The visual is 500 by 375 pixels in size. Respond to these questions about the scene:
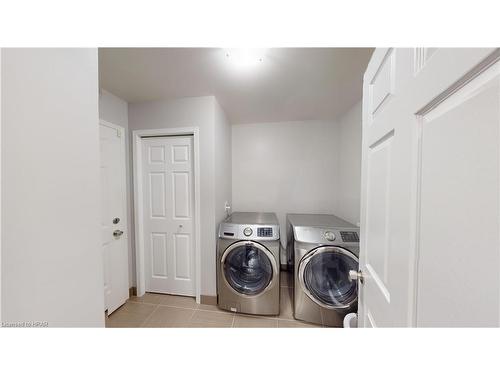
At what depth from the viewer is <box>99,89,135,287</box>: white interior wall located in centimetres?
163

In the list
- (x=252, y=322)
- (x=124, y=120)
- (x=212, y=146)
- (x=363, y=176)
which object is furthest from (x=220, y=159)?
(x=252, y=322)

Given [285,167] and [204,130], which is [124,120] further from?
[285,167]

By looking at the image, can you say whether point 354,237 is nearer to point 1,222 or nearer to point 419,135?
point 419,135

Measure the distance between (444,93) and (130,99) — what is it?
7.67ft

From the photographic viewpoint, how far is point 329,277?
1579mm

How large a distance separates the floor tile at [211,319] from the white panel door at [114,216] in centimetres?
87

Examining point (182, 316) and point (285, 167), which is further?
point (285, 167)

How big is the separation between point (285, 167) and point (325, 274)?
1.45 m

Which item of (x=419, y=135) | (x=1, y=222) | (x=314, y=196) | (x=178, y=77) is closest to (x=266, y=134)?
(x=314, y=196)

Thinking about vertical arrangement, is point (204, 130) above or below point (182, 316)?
above

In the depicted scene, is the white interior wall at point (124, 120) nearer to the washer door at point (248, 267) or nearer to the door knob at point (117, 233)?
the door knob at point (117, 233)

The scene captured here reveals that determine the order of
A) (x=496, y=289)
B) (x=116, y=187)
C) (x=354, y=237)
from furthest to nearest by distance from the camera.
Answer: (x=116, y=187)
(x=354, y=237)
(x=496, y=289)
